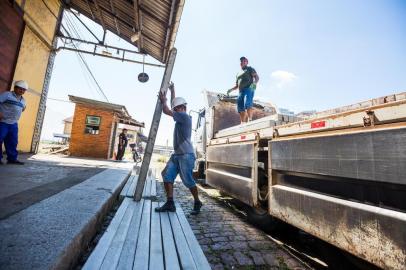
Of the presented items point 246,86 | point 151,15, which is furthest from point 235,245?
point 151,15

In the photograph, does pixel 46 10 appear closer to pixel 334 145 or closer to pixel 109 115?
pixel 109 115

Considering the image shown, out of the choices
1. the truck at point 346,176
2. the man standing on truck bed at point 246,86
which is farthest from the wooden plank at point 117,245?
the man standing on truck bed at point 246,86

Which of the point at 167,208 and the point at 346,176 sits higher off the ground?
the point at 346,176

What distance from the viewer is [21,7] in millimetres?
6477

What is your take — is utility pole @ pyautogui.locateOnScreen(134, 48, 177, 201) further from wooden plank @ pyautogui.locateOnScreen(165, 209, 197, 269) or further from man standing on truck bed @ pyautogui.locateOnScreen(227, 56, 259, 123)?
man standing on truck bed @ pyautogui.locateOnScreen(227, 56, 259, 123)

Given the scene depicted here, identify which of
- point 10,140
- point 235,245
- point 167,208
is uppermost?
point 10,140

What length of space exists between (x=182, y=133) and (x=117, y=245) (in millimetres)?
2089

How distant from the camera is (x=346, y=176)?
1.85 metres

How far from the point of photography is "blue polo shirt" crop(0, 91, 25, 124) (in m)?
4.79

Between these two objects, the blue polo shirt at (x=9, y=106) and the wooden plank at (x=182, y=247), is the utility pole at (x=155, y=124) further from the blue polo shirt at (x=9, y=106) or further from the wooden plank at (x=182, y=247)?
the blue polo shirt at (x=9, y=106)

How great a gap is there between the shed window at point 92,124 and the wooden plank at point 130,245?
11.8 m

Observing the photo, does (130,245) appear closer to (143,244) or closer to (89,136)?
(143,244)

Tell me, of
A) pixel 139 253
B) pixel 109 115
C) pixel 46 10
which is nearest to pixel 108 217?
pixel 139 253

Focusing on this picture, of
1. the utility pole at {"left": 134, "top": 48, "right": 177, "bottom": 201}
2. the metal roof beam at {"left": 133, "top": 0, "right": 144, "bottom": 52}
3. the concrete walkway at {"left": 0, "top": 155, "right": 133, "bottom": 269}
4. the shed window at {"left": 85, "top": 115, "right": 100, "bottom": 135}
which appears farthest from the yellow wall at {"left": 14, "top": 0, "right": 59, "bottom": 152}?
the concrete walkway at {"left": 0, "top": 155, "right": 133, "bottom": 269}
